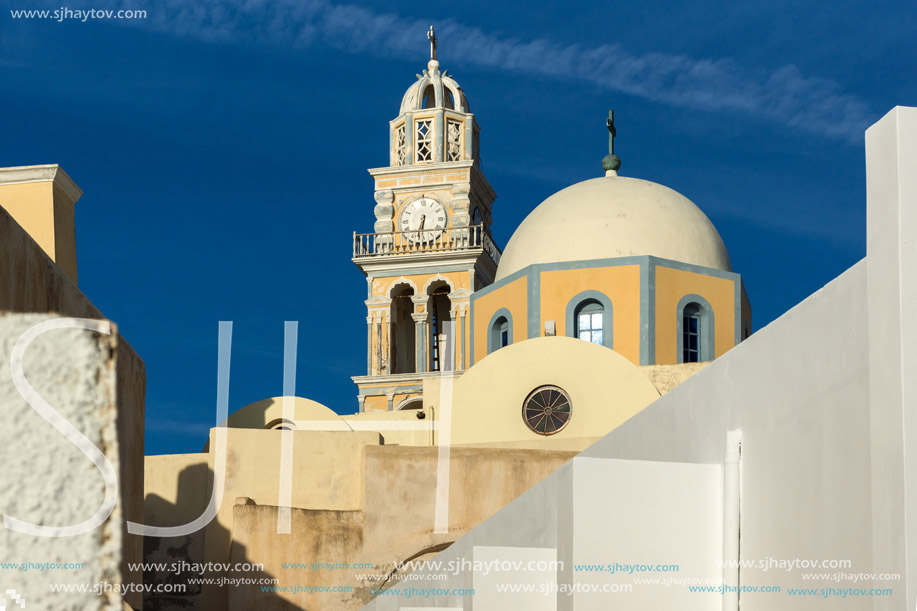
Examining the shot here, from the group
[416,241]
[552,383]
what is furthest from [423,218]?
[552,383]

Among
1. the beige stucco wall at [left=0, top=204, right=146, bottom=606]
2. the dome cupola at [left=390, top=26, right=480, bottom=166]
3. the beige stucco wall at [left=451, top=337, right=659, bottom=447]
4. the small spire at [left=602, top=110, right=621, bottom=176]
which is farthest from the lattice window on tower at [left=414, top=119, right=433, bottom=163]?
the beige stucco wall at [left=0, top=204, right=146, bottom=606]

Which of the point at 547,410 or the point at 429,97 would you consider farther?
the point at 429,97

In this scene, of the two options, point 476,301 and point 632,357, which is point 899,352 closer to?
point 632,357

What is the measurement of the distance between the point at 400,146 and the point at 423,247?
132 inches

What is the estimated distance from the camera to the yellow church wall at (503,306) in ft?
56.3

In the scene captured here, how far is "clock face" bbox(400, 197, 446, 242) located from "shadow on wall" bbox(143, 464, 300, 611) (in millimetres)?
15761

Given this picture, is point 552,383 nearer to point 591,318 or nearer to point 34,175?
point 591,318

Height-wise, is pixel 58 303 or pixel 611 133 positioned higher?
pixel 611 133

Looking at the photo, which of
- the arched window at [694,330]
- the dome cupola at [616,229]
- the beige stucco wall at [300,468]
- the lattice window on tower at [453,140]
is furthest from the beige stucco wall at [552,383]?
the lattice window on tower at [453,140]

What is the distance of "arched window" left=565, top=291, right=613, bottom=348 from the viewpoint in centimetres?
1677

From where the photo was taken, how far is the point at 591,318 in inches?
666

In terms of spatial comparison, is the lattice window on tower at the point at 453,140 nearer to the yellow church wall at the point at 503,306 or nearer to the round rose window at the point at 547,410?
the yellow church wall at the point at 503,306

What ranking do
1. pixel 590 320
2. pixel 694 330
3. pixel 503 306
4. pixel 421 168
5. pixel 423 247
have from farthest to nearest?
pixel 421 168, pixel 423 247, pixel 503 306, pixel 694 330, pixel 590 320

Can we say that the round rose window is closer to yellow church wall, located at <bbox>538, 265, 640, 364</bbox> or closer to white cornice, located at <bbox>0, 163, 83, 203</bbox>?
yellow church wall, located at <bbox>538, 265, 640, 364</bbox>
